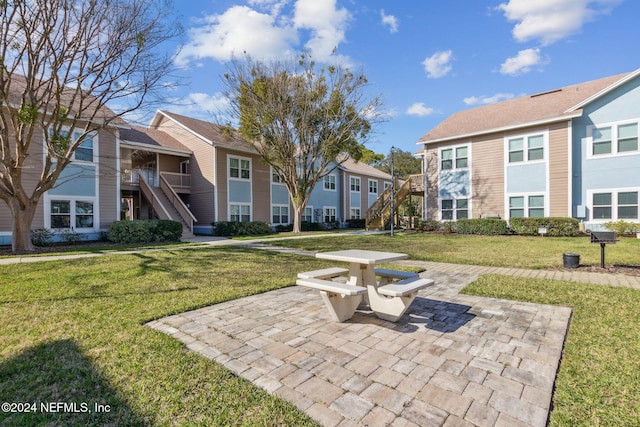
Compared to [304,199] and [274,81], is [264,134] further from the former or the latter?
[304,199]

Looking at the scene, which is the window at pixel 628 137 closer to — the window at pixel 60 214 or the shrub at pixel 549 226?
the shrub at pixel 549 226

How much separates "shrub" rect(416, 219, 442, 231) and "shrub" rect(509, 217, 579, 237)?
4.38 m

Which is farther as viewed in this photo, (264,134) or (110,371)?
(264,134)

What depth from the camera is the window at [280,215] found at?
78.0 feet

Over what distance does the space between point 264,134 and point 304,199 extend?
4.90 m

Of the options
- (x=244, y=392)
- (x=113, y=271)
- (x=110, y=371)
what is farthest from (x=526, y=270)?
(x=113, y=271)

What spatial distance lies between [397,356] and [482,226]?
17467mm

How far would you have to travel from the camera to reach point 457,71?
50.7ft

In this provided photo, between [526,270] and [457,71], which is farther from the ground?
[457,71]

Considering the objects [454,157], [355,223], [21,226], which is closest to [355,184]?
[355,223]

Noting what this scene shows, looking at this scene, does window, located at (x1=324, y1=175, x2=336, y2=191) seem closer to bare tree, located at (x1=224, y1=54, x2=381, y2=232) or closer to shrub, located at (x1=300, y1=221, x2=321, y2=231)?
shrub, located at (x1=300, y1=221, x2=321, y2=231)

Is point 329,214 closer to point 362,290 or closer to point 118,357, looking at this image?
point 362,290

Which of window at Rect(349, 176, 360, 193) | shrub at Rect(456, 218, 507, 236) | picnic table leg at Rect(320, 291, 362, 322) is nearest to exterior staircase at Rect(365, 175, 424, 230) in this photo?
shrub at Rect(456, 218, 507, 236)

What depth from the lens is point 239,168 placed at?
845 inches
